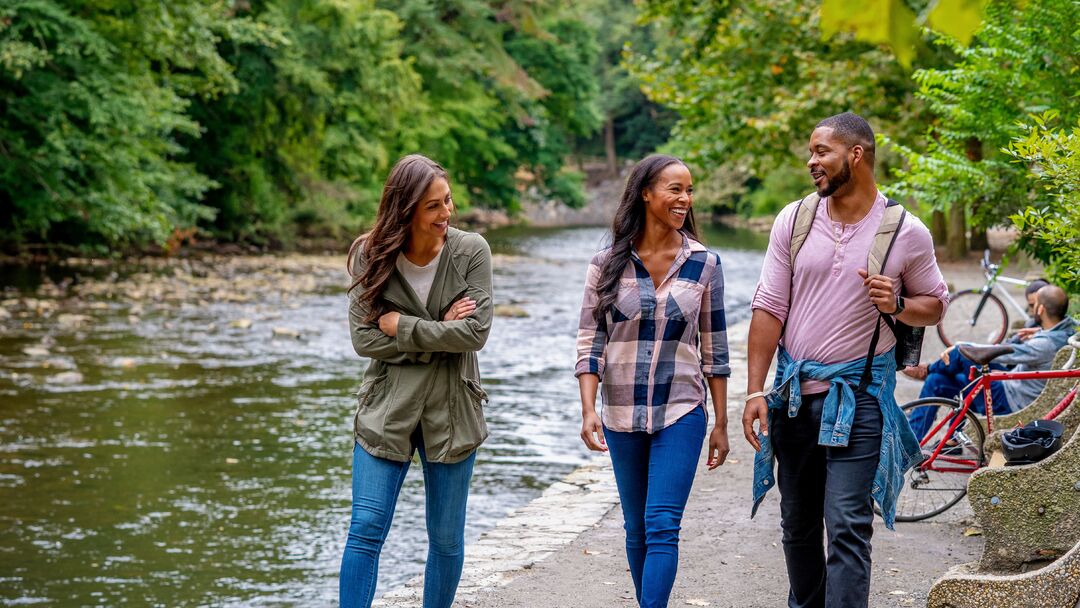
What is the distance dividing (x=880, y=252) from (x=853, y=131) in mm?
412

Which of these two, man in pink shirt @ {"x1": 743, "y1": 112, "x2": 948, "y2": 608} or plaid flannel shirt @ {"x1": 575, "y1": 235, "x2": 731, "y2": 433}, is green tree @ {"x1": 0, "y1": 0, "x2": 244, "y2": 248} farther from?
man in pink shirt @ {"x1": 743, "y1": 112, "x2": 948, "y2": 608}

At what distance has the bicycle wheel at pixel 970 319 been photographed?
46.7ft

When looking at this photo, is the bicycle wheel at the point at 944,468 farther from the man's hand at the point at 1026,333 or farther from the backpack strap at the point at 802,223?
the backpack strap at the point at 802,223

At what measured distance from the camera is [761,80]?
22.5 metres

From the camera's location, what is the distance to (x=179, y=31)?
76.6 feet

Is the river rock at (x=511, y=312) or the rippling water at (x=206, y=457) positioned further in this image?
the river rock at (x=511, y=312)

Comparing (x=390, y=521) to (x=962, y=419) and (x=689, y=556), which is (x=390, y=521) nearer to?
(x=689, y=556)

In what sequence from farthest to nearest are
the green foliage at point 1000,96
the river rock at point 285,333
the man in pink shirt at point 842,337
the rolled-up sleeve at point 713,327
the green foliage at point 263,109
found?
the green foliage at point 263,109 < the river rock at point 285,333 < the green foliage at point 1000,96 < the rolled-up sleeve at point 713,327 < the man in pink shirt at point 842,337

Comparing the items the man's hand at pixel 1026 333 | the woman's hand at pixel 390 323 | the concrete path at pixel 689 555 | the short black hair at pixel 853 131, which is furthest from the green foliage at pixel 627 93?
the woman's hand at pixel 390 323

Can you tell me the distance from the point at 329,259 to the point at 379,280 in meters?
28.1

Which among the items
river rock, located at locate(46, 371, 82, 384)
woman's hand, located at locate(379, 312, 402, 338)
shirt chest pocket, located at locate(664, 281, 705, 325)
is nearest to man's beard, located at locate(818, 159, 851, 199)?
shirt chest pocket, located at locate(664, 281, 705, 325)

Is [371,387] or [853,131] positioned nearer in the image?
[853,131]

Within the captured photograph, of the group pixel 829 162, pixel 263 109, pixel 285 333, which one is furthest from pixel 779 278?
pixel 263 109

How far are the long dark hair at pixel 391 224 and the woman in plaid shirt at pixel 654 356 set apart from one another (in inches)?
26.3
